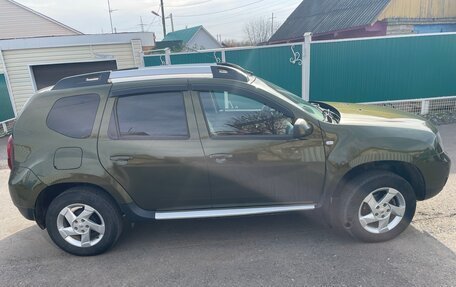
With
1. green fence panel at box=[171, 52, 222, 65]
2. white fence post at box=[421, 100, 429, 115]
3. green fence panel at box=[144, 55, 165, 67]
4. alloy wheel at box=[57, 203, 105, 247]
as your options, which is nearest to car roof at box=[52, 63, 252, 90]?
alloy wheel at box=[57, 203, 105, 247]

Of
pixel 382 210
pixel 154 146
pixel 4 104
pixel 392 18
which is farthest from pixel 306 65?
pixel 4 104

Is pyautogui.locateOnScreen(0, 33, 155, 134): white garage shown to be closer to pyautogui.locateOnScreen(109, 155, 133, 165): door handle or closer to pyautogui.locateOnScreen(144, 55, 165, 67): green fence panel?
pyautogui.locateOnScreen(144, 55, 165, 67): green fence panel

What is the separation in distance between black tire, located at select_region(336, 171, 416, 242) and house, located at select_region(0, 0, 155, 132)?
349 inches

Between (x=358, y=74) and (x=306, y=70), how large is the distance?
4.55 feet

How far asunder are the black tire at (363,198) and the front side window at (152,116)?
1.64m

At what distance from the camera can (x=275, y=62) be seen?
820cm

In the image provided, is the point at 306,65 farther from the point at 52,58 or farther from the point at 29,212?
the point at 52,58

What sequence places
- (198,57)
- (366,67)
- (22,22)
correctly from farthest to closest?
(22,22) < (198,57) < (366,67)

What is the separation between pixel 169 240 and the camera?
3393 millimetres

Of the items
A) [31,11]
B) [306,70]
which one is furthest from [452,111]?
[31,11]

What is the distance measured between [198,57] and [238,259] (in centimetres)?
647

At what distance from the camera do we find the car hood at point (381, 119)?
3062 millimetres

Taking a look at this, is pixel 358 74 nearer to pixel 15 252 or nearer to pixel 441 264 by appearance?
pixel 441 264

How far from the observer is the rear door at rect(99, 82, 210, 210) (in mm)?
2922
